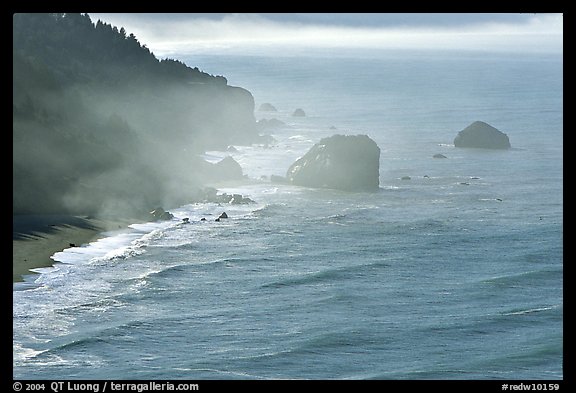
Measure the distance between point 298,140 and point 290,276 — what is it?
85.1 metres

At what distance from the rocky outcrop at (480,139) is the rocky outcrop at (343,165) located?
45827 mm

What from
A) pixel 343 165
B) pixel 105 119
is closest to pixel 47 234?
pixel 105 119

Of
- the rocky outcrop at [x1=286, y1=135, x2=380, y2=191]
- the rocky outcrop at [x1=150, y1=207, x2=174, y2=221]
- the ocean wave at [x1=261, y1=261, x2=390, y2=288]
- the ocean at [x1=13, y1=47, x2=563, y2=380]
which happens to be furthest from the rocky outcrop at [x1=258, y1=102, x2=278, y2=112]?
the ocean wave at [x1=261, y1=261, x2=390, y2=288]

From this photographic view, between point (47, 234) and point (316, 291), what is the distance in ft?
81.6

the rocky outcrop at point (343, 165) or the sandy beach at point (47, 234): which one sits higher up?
the rocky outcrop at point (343, 165)

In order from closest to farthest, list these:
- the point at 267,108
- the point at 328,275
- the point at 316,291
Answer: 1. the point at 316,291
2. the point at 328,275
3. the point at 267,108

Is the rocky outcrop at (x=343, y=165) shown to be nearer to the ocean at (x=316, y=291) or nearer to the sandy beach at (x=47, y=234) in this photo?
the ocean at (x=316, y=291)

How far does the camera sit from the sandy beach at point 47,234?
70.1 meters

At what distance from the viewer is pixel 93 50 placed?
140m

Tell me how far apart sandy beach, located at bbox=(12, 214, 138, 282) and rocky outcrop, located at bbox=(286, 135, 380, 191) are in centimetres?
3331
